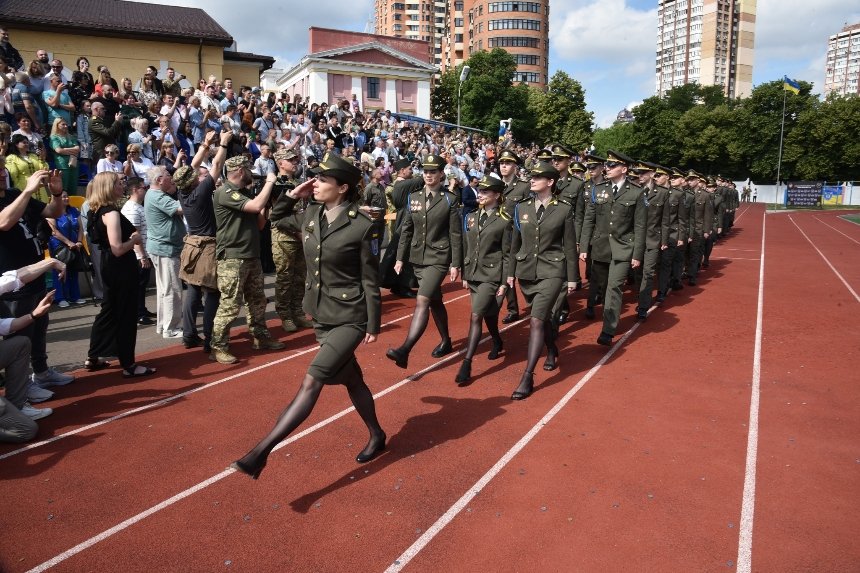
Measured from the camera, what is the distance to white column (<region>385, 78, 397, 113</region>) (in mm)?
58469

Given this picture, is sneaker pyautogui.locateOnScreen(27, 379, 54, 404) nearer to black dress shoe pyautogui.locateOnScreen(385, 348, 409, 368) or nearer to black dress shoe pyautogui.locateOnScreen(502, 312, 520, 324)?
black dress shoe pyautogui.locateOnScreen(385, 348, 409, 368)

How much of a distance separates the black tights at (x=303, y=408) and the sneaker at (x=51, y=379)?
11.1ft

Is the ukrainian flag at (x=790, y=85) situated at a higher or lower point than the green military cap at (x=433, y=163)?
higher

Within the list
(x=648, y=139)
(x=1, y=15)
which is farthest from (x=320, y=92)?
(x=648, y=139)

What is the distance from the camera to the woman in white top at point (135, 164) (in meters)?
10.7

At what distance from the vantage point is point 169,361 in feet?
23.0

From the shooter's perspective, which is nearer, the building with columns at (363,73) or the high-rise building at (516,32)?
the building with columns at (363,73)

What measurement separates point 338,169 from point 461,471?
237cm

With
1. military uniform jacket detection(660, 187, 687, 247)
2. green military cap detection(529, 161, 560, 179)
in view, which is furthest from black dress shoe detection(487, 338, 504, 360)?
military uniform jacket detection(660, 187, 687, 247)

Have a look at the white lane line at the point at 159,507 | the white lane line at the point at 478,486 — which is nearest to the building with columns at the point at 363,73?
the white lane line at the point at 478,486

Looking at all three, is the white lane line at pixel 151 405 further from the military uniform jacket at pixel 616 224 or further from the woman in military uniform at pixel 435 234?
the military uniform jacket at pixel 616 224

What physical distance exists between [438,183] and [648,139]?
68.0m

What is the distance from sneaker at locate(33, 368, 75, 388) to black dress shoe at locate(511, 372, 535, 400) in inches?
180

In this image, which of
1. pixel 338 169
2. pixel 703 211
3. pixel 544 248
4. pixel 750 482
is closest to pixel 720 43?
pixel 703 211
